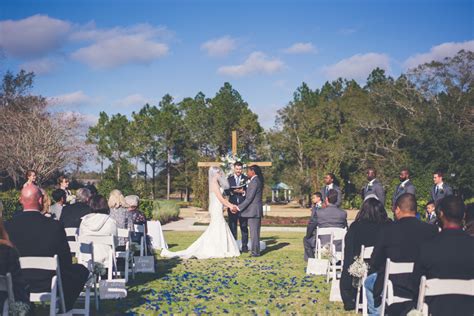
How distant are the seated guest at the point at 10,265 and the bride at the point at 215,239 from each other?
28.1 feet

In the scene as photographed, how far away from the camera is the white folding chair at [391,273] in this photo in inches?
214

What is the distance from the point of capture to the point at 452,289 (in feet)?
14.5

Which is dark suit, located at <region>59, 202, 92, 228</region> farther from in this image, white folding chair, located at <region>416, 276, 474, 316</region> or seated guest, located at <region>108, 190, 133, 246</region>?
white folding chair, located at <region>416, 276, 474, 316</region>

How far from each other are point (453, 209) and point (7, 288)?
147 inches

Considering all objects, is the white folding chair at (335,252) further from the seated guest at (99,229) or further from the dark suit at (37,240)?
the dark suit at (37,240)

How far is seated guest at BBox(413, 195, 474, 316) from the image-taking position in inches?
177

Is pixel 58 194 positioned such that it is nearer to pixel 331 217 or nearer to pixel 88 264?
pixel 88 264

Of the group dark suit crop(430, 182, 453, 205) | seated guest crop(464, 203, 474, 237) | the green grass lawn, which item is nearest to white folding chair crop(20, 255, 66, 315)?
the green grass lawn

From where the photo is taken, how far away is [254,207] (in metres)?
13.4

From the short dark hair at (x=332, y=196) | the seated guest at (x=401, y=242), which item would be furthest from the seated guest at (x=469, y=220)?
the short dark hair at (x=332, y=196)

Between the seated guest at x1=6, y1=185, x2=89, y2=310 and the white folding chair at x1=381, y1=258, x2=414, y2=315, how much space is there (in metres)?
3.28

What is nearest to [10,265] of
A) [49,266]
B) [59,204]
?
[49,266]

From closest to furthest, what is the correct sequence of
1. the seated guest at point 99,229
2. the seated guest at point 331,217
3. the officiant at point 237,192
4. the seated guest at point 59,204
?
the seated guest at point 99,229 < the seated guest at point 331,217 < the seated guest at point 59,204 < the officiant at point 237,192

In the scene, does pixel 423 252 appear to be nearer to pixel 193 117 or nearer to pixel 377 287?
pixel 377 287
